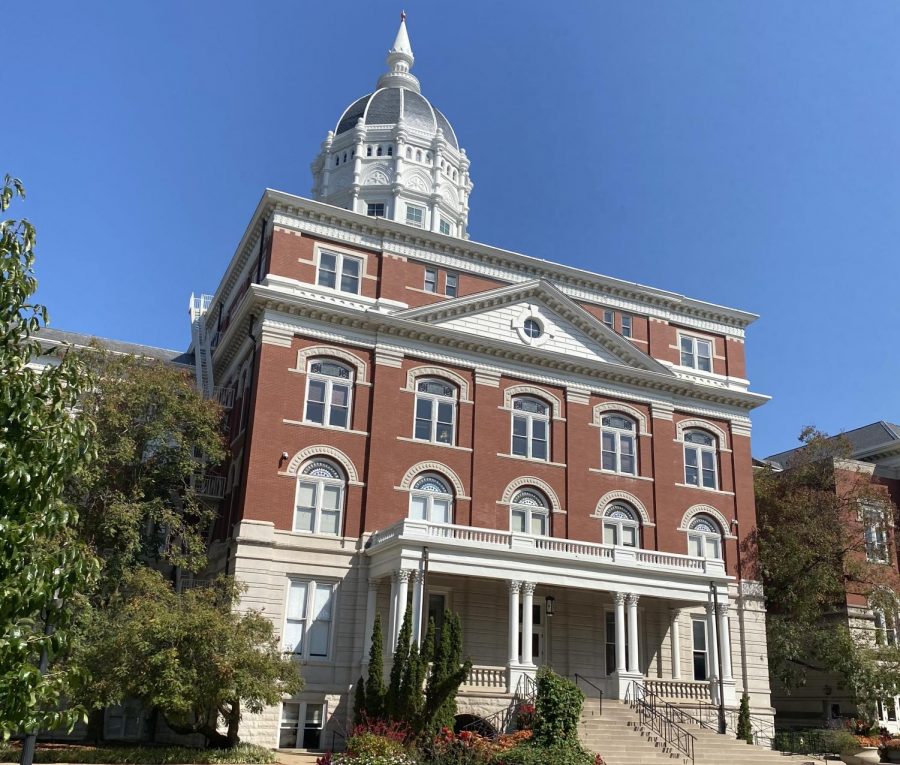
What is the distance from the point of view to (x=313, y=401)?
36625 millimetres

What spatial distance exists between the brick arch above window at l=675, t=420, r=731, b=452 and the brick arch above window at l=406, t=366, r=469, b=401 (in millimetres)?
10941

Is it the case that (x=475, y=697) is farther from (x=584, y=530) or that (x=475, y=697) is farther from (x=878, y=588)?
(x=878, y=588)

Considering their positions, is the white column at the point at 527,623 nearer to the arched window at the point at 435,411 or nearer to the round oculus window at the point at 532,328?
the arched window at the point at 435,411

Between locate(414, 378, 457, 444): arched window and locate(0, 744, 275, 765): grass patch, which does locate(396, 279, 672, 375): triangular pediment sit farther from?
locate(0, 744, 275, 765): grass patch

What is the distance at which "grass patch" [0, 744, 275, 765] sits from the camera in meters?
25.7

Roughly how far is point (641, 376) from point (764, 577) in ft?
38.9

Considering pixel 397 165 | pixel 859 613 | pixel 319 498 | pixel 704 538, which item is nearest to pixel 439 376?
pixel 319 498

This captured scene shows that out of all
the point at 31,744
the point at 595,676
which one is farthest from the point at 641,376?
the point at 31,744

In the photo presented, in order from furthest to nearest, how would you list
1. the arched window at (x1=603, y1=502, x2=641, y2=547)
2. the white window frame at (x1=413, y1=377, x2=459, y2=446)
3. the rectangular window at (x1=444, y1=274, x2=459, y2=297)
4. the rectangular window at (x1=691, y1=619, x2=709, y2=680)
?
the rectangular window at (x1=444, y1=274, x2=459, y2=297)
the arched window at (x1=603, y1=502, x2=641, y2=547)
the rectangular window at (x1=691, y1=619, x2=709, y2=680)
the white window frame at (x1=413, y1=377, x2=459, y2=446)

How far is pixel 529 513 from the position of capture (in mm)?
38875

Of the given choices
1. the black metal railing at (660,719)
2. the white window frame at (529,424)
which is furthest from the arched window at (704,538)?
the black metal railing at (660,719)

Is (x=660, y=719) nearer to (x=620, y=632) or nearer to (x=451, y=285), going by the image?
(x=620, y=632)

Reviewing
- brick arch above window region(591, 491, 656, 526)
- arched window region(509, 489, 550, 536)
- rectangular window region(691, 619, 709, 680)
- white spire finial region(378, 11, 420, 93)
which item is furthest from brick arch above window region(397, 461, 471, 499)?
white spire finial region(378, 11, 420, 93)

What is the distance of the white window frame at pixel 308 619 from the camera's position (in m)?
33.3
